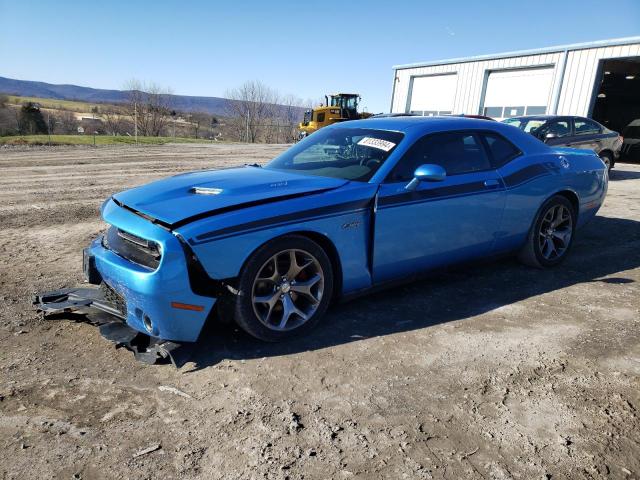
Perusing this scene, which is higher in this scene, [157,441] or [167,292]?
[167,292]

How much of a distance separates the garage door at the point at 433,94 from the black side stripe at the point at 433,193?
2210cm

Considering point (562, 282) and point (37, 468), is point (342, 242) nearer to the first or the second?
point (37, 468)

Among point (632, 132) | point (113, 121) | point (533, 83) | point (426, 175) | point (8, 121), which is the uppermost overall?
point (533, 83)

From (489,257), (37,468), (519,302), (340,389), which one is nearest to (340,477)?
(340,389)

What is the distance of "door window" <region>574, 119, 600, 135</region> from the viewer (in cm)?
1155

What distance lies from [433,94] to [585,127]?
48.7 ft

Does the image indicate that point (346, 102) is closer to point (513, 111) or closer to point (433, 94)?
point (433, 94)

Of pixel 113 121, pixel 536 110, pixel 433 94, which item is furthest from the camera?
pixel 113 121

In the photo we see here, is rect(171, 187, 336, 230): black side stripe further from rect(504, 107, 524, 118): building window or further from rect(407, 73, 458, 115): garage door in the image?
rect(407, 73, 458, 115): garage door

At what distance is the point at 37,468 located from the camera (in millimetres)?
2064

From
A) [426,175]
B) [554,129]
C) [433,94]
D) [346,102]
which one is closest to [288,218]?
[426,175]

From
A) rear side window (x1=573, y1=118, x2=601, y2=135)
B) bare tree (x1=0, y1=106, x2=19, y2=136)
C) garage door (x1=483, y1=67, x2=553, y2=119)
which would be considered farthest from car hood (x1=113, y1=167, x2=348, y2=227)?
bare tree (x1=0, y1=106, x2=19, y2=136)

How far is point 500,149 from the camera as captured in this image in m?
4.55

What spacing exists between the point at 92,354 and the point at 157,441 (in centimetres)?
109
